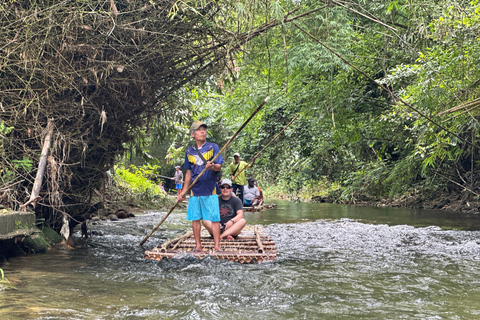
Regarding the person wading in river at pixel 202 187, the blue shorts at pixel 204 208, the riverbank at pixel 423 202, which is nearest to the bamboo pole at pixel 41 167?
the person wading in river at pixel 202 187

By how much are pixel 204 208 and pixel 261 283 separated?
189 cm

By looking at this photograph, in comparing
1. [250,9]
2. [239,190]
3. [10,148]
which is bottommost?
[239,190]

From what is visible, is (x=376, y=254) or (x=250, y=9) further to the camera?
(x=376, y=254)

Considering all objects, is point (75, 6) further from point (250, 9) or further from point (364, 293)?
point (364, 293)

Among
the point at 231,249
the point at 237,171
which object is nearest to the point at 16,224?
the point at 231,249

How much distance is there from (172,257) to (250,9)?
356cm

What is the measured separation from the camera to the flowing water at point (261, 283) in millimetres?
4445

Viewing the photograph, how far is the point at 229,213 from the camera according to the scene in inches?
336

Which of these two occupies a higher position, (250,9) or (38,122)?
(250,9)

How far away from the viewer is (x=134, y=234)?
1048 cm

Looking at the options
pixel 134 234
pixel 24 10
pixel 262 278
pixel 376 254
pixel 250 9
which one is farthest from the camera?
pixel 134 234

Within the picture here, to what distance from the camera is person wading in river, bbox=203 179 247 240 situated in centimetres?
827

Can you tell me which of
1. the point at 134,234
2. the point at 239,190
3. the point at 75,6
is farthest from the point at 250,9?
the point at 239,190

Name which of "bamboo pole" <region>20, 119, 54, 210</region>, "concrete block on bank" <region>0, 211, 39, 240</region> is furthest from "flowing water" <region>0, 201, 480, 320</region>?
"bamboo pole" <region>20, 119, 54, 210</region>
